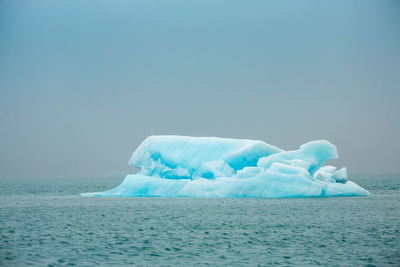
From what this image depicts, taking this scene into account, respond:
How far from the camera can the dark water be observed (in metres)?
12.0

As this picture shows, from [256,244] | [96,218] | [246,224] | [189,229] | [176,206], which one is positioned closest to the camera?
[256,244]

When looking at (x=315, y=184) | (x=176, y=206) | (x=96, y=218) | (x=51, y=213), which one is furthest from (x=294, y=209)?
(x=51, y=213)

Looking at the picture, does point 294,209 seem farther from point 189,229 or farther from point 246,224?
point 189,229

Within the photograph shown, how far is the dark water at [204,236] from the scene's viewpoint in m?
12.0

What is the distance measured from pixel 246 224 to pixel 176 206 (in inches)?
346

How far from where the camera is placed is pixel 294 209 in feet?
79.9

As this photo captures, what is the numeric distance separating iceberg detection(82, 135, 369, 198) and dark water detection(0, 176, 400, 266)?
3.33 m

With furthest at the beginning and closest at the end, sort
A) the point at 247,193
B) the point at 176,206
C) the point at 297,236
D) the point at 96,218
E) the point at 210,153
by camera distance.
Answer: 1. the point at 210,153
2. the point at 247,193
3. the point at 176,206
4. the point at 96,218
5. the point at 297,236

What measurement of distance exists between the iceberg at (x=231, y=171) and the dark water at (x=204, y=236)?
3.33 m

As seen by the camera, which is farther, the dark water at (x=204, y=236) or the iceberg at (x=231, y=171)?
the iceberg at (x=231, y=171)

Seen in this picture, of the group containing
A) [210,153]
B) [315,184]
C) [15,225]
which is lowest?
[15,225]

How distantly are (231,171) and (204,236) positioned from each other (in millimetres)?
15833

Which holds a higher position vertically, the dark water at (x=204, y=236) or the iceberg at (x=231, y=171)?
the iceberg at (x=231, y=171)

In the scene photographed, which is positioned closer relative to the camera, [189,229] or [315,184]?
[189,229]
